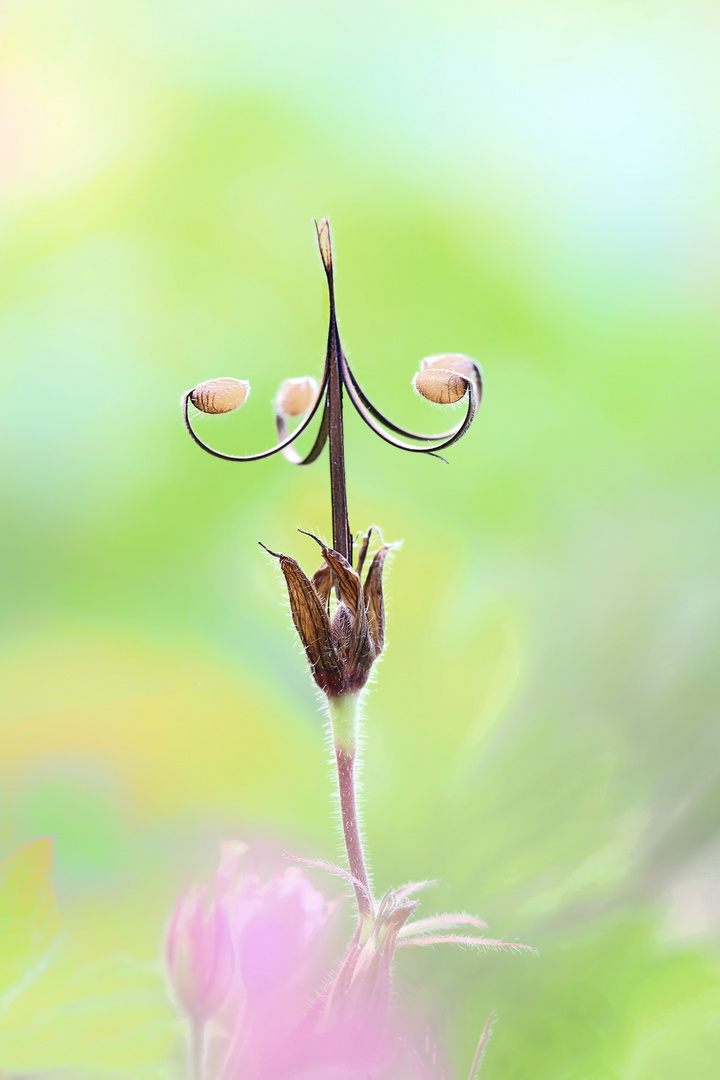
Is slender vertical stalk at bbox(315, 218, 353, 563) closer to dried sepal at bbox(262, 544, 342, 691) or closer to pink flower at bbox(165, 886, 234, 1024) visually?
dried sepal at bbox(262, 544, 342, 691)

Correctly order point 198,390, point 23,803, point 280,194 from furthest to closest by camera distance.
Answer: point 280,194 < point 23,803 < point 198,390

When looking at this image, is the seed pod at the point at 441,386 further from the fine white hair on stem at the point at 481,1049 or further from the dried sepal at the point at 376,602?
the fine white hair on stem at the point at 481,1049

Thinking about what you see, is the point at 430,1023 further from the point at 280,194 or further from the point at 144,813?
the point at 280,194

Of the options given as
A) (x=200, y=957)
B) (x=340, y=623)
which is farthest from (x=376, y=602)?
(x=200, y=957)

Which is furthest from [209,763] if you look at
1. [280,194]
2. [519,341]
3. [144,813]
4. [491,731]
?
[280,194]

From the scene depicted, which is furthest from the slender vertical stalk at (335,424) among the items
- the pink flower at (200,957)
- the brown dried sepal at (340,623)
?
the pink flower at (200,957)

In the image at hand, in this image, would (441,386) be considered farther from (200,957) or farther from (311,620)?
(200,957)
